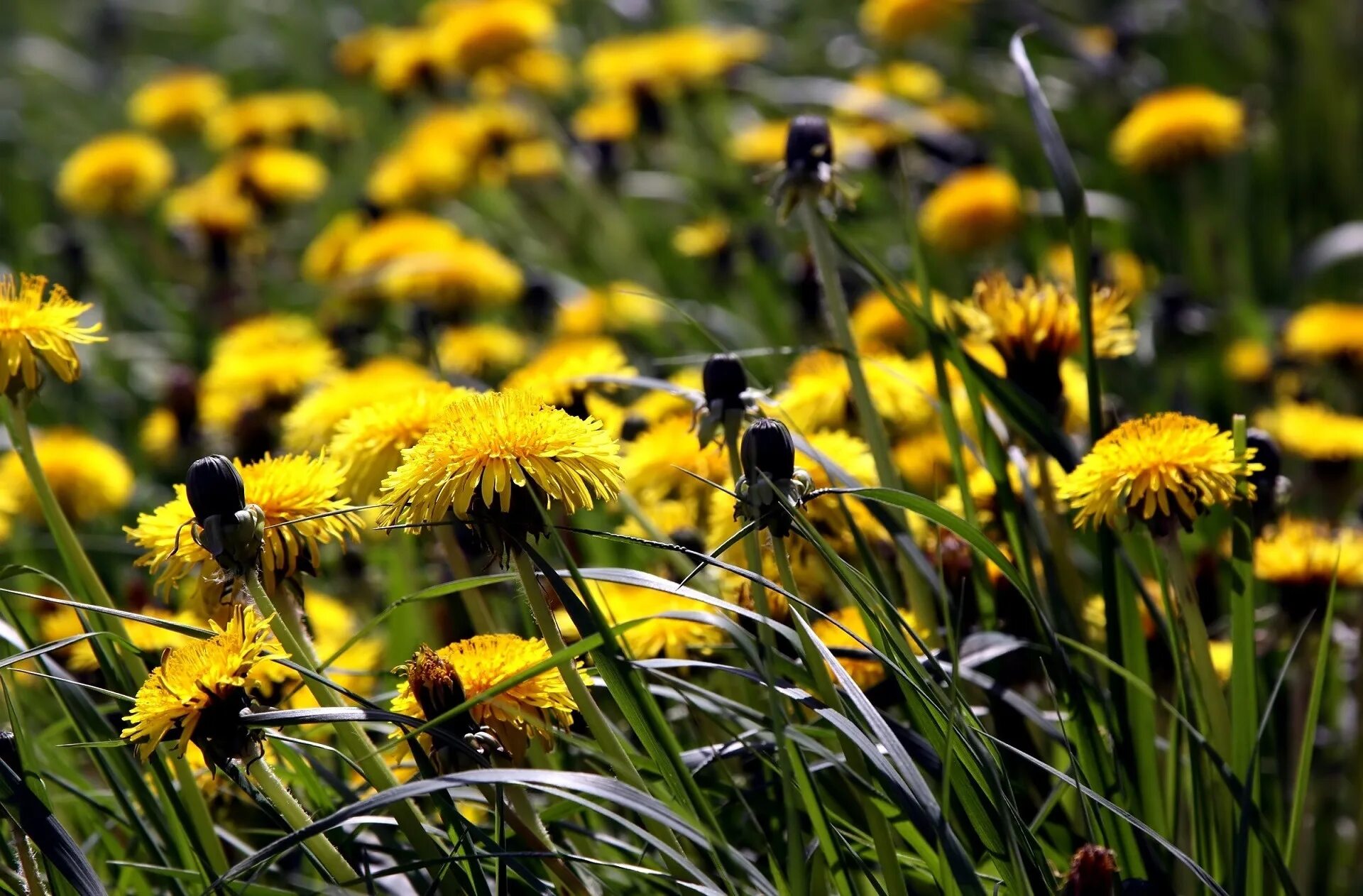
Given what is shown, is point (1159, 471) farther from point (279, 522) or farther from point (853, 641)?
point (279, 522)

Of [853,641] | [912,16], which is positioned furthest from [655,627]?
[912,16]

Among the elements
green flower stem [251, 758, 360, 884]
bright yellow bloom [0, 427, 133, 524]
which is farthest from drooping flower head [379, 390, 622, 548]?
bright yellow bloom [0, 427, 133, 524]

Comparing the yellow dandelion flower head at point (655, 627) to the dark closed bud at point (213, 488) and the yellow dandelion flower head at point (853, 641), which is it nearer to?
the yellow dandelion flower head at point (853, 641)

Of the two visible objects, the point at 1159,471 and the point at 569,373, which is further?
the point at 569,373

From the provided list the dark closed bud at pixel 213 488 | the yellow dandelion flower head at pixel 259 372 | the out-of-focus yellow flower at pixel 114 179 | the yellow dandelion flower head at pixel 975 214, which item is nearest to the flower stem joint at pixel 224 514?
the dark closed bud at pixel 213 488

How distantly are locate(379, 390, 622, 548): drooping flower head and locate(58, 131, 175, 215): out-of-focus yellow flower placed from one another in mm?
3332

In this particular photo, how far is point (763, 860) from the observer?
1693mm

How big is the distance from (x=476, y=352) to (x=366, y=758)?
1968 mm

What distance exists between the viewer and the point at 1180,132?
11.2ft

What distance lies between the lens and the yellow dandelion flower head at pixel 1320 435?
93.3 inches

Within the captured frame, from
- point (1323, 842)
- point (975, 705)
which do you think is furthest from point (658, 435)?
point (1323, 842)

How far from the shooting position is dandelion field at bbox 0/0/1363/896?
4.14 feet

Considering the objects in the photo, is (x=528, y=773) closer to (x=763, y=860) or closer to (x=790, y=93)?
(x=763, y=860)

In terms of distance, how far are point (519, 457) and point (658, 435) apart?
2.43 feet
